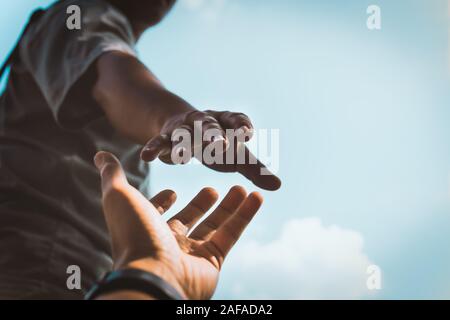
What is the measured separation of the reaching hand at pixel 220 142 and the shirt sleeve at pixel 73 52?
0.18m

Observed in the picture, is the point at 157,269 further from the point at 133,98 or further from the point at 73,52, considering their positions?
the point at 73,52

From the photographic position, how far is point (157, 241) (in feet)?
1.24

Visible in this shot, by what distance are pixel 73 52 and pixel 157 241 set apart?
1.03 ft

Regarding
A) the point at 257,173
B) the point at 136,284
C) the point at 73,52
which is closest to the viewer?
the point at 136,284

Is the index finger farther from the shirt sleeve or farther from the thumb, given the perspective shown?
the shirt sleeve

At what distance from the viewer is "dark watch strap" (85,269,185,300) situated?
310mm

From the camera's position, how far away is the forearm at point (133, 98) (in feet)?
1.52

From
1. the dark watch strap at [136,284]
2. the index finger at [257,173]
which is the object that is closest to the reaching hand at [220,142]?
the index finger at [257,173]

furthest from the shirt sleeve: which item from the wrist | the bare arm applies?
the wrist

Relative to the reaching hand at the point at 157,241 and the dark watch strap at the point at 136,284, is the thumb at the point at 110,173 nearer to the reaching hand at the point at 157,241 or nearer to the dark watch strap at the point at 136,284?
the reaching hand at the point at 157,241

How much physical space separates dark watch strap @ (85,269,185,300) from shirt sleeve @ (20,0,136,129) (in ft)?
1.00

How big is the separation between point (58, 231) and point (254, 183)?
277 millimetres

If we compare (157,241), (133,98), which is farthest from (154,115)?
(157,241)
